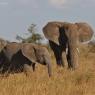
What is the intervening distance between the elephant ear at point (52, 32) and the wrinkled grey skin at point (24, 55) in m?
3.59

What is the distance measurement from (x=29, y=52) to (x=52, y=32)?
4188mm

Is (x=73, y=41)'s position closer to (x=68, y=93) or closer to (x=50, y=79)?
(x=50, y=79)

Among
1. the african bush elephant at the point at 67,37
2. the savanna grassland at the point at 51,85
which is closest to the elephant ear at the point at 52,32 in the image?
the african bush elephant at the point at 67,37

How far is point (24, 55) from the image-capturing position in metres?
12.4

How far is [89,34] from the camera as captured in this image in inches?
685

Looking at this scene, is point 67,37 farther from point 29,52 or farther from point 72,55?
point 29,52

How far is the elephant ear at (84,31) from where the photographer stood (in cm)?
1661

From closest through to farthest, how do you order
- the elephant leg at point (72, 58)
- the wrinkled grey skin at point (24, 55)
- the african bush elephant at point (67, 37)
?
1. the wrinkled grey skin at point (24, 55)
2. the elephant leg at point (72, 58)
3. the african bush elephant at point (67, 37)

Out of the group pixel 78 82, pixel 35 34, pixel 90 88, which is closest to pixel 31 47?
pixel 78 82

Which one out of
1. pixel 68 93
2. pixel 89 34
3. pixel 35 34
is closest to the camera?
pixel 68 93

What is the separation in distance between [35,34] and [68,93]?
17.4m

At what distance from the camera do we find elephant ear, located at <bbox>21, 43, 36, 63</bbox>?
12273 mm

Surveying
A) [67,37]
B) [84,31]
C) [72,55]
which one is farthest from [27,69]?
[84,31]

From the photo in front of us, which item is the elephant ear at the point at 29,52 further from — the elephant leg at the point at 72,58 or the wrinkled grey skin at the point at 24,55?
the elephant leg at the point at 72,58
